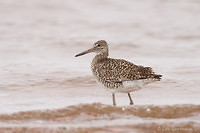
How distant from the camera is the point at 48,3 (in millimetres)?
22344

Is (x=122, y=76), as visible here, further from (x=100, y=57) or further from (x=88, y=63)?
(x=88, y=63)

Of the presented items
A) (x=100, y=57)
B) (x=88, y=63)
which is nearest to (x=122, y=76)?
(x=100, y=57)

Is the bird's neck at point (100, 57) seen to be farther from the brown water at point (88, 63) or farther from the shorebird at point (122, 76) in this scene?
the brown water at point (88, 63)

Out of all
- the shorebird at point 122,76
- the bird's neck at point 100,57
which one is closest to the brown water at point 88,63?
the shorebird at point 122,76

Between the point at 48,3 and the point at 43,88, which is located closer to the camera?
the point at 43,88

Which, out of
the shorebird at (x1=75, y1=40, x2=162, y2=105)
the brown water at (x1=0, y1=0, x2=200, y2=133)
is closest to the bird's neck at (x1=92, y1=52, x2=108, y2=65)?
the shorebird at (x1=75, y1=40, x2=162, y2=105)

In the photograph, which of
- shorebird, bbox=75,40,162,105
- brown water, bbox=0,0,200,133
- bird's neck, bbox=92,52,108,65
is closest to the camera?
brown water, bbox=0,0,200,133

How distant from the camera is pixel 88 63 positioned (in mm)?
15266

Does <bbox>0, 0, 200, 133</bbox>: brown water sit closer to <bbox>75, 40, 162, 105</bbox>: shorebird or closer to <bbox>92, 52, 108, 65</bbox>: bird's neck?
<bbox>75, 40, 162, 105</bbox>: shorebird

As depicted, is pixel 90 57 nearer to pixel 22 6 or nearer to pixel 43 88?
pixel 43 88

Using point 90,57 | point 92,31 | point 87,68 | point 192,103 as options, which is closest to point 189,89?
point 192,103

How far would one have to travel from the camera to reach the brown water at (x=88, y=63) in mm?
9000

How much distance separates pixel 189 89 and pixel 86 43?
21.5 ft

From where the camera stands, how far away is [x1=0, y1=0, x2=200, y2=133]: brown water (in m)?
9.00
